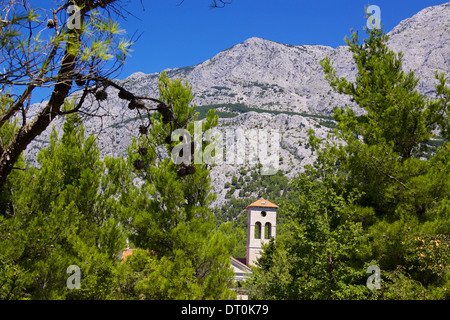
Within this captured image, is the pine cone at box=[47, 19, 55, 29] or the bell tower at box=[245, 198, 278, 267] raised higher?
the bell tower at box=[245, 198, 278, 267]

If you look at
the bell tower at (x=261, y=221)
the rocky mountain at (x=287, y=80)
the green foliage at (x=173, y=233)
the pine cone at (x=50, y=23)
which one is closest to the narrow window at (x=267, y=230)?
the bell tower at (x=261, y=221)

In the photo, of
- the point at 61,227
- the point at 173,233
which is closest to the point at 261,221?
the point at 61,227

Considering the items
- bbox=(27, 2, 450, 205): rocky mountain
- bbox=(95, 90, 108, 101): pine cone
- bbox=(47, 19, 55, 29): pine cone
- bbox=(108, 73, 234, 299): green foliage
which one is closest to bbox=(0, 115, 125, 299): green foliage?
bbox=(108, 73, 234, 299): green foliage

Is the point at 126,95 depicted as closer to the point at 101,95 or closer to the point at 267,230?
the point at 101,95

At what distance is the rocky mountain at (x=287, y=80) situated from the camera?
110938 mm

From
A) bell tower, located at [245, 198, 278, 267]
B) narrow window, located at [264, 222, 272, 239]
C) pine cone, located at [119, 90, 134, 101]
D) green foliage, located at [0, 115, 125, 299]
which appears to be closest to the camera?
pine cone, located at [119, 90, 134, 101]

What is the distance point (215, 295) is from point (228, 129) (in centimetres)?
10649

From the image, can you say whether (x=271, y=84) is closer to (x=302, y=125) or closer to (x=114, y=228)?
(x=302, y=125)

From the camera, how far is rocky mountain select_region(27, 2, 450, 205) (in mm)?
110938

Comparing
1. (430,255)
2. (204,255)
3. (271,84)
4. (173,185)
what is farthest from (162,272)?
(271,84)

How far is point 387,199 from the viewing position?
984 cm

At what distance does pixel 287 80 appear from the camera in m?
159

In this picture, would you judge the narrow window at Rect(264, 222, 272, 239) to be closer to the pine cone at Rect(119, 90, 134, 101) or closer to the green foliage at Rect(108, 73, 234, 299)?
the green foliage at Rect(108, 73, 234, 299)

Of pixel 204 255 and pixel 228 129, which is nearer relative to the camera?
pixel 204 255
